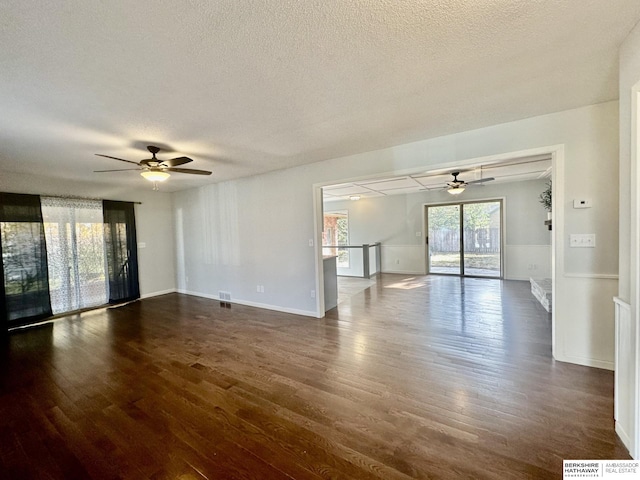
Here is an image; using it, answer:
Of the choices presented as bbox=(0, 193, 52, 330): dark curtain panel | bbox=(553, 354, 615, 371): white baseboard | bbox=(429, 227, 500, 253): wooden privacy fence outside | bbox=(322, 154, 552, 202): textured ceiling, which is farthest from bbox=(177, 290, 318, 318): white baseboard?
bbox=(429, 227, 500, 253): wooden privacy fence outside

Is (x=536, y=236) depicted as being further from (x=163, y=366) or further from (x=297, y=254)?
(x=163, y=366)

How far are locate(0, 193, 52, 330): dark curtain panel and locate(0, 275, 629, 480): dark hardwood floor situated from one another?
0.64m

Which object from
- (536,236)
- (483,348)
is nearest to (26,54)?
(483,348)

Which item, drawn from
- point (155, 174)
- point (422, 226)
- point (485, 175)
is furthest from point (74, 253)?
point (485, 175)

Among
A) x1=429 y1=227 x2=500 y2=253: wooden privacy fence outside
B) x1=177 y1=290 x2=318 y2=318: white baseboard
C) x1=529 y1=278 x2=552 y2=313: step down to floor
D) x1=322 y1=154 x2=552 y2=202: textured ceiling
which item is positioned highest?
x1=322 y1=154 x2=552 y2=202: textured ceiling

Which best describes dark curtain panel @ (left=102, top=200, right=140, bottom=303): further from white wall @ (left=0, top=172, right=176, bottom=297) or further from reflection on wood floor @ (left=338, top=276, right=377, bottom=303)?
reflection on wood floor @ (left=338, top=276, right=377, bottom=303)

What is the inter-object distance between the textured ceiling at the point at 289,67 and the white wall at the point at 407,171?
0.85 ft

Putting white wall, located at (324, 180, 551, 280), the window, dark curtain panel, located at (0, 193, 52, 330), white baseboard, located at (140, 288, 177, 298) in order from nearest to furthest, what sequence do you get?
dark curtain panel, located at (0, 193, 52, 330), white baseboard, located at (140, 288, 177, 298), white wall, located at (324, 180, 551, 280), the window

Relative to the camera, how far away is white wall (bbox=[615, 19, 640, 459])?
1480 millimetres

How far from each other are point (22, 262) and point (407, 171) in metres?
6.27

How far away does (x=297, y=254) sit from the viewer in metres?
4.50
